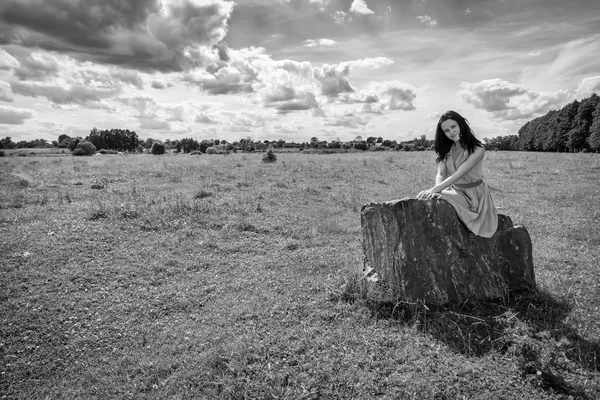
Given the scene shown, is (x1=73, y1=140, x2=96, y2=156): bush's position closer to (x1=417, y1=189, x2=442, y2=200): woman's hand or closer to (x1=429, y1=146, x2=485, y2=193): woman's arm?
(x1=417, y1=189, x2=442, y2=200): woman's hand

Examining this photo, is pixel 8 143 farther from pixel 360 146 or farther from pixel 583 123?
pixel 583 123

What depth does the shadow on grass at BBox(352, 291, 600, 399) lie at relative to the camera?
196 inches

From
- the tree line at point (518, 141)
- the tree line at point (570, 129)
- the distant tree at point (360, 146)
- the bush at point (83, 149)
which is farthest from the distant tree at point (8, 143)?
the tree line at point (570, 129)

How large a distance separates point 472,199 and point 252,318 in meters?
5.24

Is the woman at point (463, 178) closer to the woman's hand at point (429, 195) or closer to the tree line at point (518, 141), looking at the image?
the woman's hand at point (429, 195)

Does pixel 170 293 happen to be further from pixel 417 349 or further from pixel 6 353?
pixel 417 349

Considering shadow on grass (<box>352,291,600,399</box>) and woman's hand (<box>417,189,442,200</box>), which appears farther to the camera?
woman's hand (<box>417,189,442,200</box>)

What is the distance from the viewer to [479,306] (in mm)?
6652

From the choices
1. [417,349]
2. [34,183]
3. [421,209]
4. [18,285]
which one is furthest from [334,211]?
[34,183]

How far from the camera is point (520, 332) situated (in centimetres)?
554

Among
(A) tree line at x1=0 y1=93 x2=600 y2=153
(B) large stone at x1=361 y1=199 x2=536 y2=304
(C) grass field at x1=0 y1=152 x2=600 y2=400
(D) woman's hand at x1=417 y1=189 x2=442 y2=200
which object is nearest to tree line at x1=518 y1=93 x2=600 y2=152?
(A) tree line at x1=0 y1=93 x2=600 y2=153

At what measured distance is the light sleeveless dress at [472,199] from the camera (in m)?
6.85

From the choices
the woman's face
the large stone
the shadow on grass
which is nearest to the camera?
the shadow on grass

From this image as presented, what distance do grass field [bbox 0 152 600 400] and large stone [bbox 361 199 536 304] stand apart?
330mm
